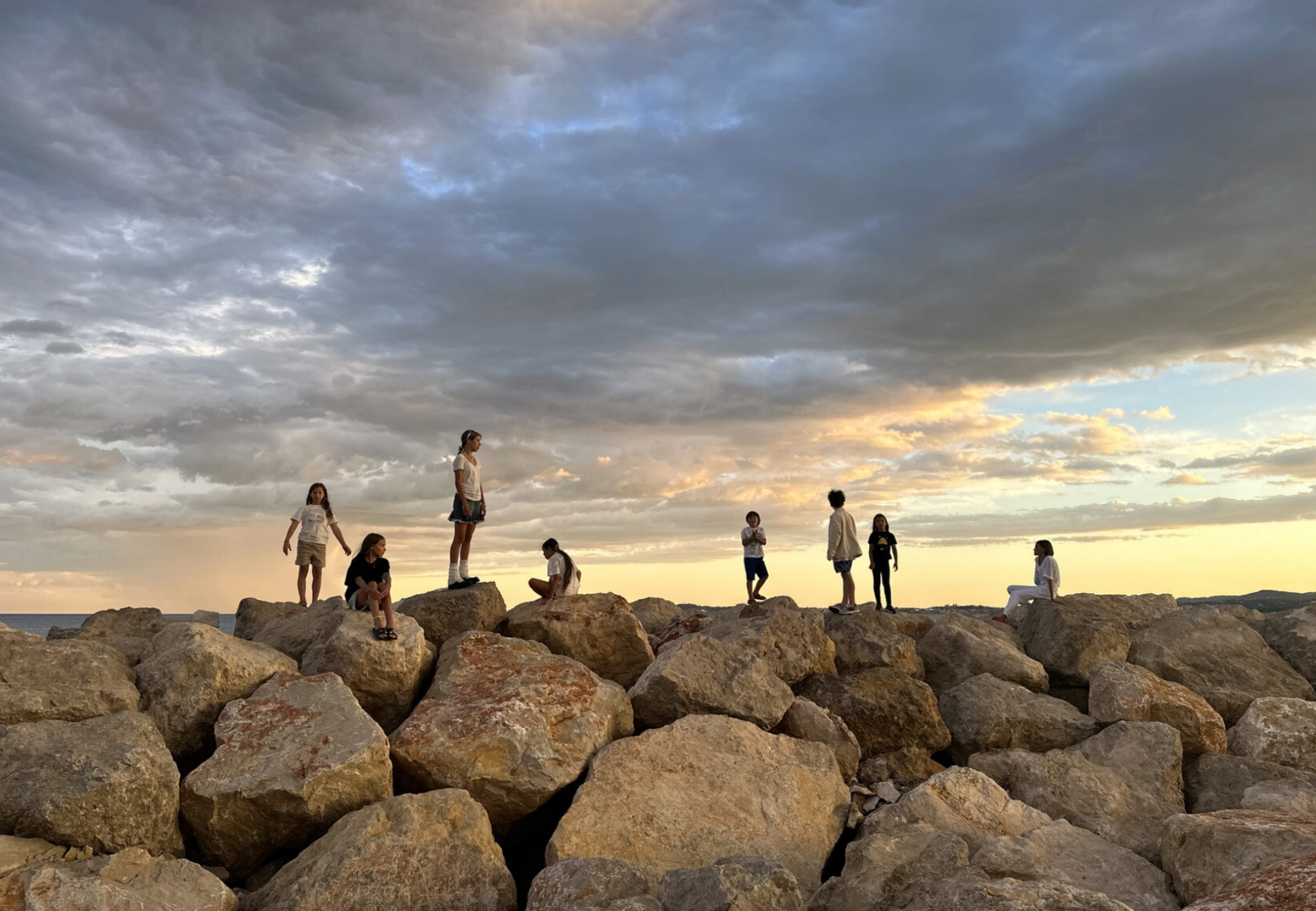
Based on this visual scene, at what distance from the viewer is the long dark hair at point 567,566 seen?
1504 cm

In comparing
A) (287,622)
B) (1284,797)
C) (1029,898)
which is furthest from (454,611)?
(1284,797)

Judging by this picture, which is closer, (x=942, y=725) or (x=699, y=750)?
(x=699, y=750)

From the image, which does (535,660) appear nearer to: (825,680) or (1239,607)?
(825,680)

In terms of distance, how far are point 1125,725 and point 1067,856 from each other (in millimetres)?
3180

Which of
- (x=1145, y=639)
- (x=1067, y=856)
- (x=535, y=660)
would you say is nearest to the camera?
(x=1067, y=856)

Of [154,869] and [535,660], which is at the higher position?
[535,660]

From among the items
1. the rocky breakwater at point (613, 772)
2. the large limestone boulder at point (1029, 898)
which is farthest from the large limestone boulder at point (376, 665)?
the large limestone boulder at point (1029, 898)

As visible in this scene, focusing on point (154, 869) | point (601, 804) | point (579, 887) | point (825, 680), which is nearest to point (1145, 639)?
point (825, 680)

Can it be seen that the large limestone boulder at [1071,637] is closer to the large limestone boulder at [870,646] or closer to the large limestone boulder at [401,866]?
the large limestone boulder at [870,646]

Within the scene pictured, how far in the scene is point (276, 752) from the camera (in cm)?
980

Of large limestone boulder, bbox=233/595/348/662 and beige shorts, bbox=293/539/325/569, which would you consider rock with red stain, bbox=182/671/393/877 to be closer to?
Answer: large limestone boulder, bbox=233/595/348/662

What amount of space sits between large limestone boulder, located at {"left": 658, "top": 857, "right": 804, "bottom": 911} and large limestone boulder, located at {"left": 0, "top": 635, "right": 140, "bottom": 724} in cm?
628

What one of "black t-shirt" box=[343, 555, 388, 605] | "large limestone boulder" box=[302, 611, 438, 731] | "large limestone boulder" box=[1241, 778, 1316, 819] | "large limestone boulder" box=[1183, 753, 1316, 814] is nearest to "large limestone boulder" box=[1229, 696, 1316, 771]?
"large limestone boulder" box=[1183, 753, 1316, 814]

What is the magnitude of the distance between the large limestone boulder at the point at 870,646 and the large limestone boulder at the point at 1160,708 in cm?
247
